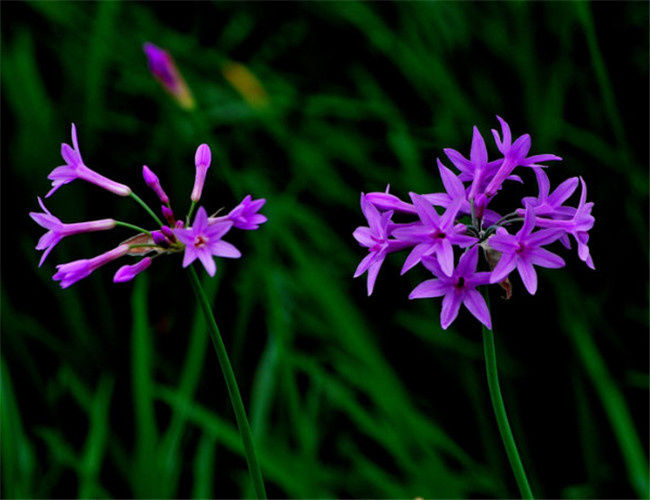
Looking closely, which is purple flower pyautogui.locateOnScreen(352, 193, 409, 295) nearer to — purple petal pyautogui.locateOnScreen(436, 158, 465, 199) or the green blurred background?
purple petal pyautogui.locateOnScreen(436, 158, 465, 199)

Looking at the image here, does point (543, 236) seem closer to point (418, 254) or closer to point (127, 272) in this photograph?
point (418, 254)

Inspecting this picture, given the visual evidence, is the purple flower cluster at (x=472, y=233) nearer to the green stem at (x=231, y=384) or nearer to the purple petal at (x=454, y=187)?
the purple petal at (x=454, y=187)

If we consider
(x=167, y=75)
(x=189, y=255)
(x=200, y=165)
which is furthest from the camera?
(x=167, y=75)

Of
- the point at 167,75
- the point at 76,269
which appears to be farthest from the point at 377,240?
the point at 167,75

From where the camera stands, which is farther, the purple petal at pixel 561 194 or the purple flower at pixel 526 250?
the purple petal at pixel 561 194

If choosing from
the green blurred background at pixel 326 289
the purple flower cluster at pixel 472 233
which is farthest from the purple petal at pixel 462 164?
the green blurred background at pixel 326 289

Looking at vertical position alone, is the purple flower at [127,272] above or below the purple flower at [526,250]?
above
